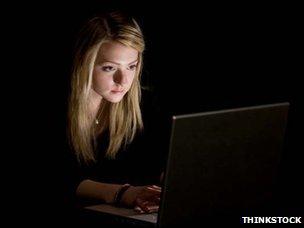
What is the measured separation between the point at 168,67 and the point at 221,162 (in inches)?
63.0

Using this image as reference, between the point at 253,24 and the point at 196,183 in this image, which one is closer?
the point at 196,183

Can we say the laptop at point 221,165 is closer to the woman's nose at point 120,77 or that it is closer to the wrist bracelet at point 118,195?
the wrist bracelet at point 118,195

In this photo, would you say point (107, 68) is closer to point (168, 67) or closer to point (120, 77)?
point (120, 77)

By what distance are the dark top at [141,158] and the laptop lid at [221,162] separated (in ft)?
3.02

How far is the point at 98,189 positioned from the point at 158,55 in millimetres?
1134

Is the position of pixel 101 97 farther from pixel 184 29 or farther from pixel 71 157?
pixel 184 29

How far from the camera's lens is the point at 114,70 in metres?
2.54

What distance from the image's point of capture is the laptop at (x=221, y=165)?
5.33 feet

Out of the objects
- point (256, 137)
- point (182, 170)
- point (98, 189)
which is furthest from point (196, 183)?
point (98, 189)

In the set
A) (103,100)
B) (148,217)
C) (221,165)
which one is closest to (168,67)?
(103,100)

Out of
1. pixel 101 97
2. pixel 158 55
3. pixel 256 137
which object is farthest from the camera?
pixel 158 55

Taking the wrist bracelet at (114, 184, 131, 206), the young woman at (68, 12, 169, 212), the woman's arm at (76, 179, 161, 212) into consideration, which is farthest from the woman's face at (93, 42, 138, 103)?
the wrist bracelet at (114, 184, 131, 206)

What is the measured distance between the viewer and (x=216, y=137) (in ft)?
5.50

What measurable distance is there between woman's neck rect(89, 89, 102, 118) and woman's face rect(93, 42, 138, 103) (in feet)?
0.37
